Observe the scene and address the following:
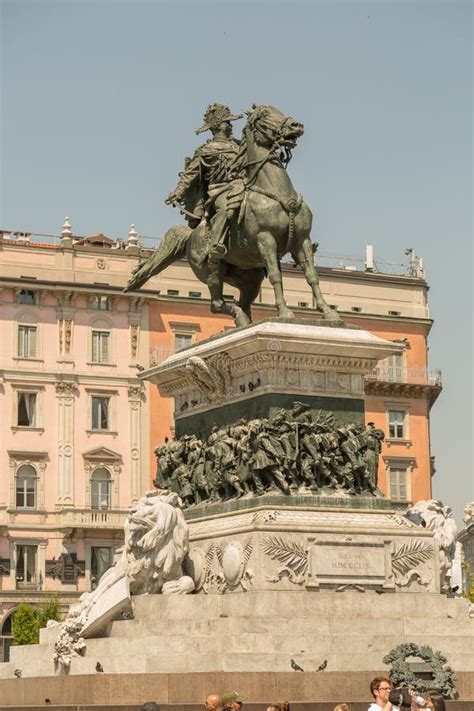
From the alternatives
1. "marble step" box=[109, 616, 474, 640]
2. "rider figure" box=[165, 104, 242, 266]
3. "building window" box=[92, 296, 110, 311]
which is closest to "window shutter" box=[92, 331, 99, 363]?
"building window" box=[92, 296, 110, 311]

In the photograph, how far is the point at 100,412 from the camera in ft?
269

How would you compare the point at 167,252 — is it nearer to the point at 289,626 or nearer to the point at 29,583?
the point at 289,626

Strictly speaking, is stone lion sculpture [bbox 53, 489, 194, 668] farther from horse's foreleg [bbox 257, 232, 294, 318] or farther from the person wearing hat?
the person wearing hat

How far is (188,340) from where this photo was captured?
276 feet

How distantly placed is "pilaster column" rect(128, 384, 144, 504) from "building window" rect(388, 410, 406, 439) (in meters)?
12.4

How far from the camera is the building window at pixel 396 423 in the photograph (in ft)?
285

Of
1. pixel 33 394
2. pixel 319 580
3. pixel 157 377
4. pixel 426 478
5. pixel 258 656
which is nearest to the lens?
pixel 258 656

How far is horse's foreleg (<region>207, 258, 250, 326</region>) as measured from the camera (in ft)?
97.7

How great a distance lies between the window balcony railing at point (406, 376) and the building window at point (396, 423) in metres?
1.52

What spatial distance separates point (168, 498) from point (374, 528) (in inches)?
122

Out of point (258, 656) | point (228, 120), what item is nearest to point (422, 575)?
point (258, 656)

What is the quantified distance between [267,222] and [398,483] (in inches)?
2266

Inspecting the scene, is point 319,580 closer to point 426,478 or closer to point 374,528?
point 374,528

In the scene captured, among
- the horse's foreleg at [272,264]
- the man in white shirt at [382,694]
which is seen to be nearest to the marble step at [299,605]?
the horse's foreleg at [272,264]
